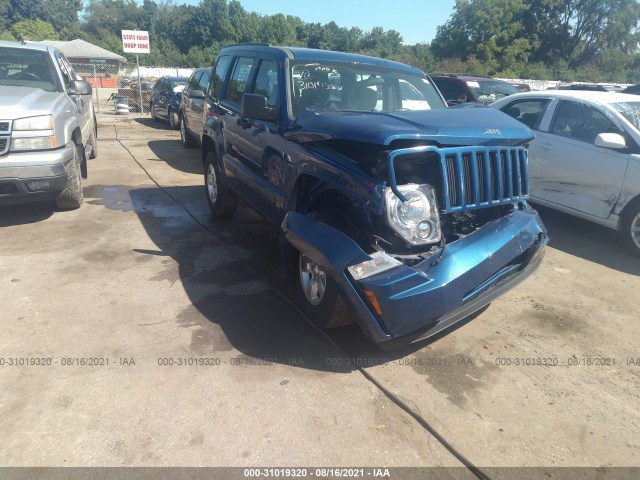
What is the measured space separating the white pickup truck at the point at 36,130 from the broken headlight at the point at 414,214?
13.8 ft

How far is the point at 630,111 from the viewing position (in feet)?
18.2

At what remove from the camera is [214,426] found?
2623 millimetres

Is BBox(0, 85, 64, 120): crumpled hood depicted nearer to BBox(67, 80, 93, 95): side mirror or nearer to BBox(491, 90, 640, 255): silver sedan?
BBox(67, 80, 93, 95): side mirror

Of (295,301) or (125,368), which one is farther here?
(295,301)

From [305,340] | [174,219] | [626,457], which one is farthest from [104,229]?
[626,457]

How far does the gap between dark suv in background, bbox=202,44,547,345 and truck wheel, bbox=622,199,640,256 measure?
2.23 m

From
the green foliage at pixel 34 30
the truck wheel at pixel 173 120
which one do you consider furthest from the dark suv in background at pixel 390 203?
the green foliage at pixel 34 30

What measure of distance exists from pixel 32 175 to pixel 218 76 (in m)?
2.46

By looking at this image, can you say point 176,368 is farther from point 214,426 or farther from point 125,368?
point 214,426

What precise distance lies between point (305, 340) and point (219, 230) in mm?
2699

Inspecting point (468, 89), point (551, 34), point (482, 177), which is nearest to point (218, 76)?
point (482, 177)

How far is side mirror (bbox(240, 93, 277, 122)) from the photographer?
3920 millimetres

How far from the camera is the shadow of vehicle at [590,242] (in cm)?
518

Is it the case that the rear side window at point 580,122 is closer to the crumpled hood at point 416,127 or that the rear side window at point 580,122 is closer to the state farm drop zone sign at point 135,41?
the crumpled hood at point 416,127
